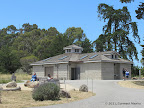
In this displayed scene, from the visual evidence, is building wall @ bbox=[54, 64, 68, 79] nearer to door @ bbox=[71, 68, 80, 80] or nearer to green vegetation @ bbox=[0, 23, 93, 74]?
door @ bbox=[71, 68, 80, 80]

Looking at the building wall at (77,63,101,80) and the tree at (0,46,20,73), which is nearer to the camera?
the building wall at (77,63,101,80)

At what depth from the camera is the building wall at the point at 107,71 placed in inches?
1475

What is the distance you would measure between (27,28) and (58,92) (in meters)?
90.9

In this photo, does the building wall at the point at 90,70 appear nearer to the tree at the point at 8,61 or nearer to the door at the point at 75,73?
the door at the point at 75,73

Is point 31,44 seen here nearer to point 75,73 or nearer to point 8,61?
point 8,61

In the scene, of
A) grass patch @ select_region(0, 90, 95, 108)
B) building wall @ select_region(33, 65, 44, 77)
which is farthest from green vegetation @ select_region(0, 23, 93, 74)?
grass patch @ select_region(0, 90, 95, 108)

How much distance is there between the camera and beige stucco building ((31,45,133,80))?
37.7 meters

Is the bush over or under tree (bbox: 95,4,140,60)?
under

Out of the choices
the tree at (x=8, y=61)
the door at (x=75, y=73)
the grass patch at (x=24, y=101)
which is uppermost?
the tree at (x=8, y=61)

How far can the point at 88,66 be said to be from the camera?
3912cm

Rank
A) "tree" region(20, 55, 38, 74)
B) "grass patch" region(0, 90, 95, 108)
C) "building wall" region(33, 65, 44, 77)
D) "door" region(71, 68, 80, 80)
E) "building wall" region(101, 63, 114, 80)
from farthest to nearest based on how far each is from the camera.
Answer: "tree" region(20, 55, 38, 74)
"building wall" region(33, 65, 44, 77)
"door" region(71, 68, 80, 80)
"building wall" region(101, 63, 114, 80)
"grass patch" region(0, 90, 95, 108)

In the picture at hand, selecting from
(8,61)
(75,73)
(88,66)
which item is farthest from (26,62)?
(88,66)

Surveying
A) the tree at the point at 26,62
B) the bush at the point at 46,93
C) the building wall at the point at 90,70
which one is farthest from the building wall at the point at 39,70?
the bush at the point at 46,93

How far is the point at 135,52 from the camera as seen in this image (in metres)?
51.5
